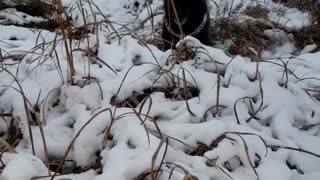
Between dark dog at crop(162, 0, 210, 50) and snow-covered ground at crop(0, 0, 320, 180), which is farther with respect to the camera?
dark dog at crop(162, 0, 210, 50)

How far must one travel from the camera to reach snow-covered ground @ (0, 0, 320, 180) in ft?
4.94

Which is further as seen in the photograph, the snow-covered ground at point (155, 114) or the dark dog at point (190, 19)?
the dark dog at point (190, 19)

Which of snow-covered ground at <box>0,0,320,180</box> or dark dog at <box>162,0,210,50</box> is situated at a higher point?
dark dog at <box>162,0,210,50</box>

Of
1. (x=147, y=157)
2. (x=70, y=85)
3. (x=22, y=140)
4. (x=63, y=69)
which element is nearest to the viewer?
(x=147, y=157)

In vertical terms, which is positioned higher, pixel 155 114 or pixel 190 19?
pixel 190 19

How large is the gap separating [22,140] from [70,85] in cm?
36

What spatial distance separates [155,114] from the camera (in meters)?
1.78

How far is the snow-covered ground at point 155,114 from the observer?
150cm

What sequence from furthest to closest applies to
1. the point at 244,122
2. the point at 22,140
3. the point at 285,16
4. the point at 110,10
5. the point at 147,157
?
the point at 110,10, the point at 285,16, the point at 244,122, the point at 22,140, the point at 147,157

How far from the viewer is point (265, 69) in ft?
7.11

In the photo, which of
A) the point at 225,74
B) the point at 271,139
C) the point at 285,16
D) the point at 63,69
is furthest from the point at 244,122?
the point at 285,16

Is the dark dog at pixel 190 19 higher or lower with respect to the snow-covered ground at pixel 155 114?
higher

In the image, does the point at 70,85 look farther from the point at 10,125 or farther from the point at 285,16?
the point at 285,16

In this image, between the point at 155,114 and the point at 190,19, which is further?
the point at 190,19
